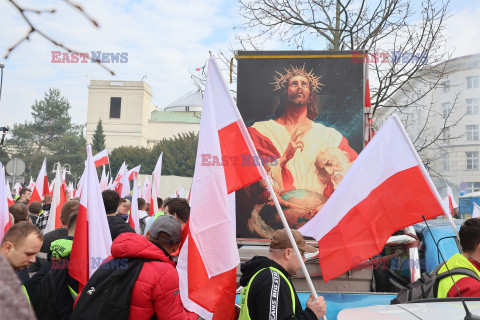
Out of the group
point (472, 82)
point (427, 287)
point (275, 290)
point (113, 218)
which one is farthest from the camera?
point (472, 82)

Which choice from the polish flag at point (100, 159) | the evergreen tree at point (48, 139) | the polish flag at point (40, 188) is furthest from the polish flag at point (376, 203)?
the evergreen tree at point (48, 139)

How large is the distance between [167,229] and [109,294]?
2.51ft

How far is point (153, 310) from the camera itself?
3344 millimetres

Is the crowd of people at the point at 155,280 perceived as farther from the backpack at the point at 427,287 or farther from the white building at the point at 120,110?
the white building at the point at 120,110

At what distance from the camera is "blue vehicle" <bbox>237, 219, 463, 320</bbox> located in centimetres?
527

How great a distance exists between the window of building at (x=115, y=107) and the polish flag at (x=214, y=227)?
102 m

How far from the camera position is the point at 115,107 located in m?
103

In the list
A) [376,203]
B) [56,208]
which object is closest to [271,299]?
[376,203]

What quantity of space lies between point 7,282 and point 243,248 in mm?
6258

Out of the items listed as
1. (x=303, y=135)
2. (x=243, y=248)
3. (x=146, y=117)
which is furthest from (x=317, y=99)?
(x=146, y=117)

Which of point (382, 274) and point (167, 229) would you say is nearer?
point (167, 229)

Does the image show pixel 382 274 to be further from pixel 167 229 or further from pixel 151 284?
pixel 151 284

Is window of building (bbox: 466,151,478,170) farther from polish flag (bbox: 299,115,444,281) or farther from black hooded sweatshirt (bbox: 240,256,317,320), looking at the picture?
black hooded sweatshirt (bbox: 240,256,317,320)

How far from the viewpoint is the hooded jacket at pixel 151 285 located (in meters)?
3.27
